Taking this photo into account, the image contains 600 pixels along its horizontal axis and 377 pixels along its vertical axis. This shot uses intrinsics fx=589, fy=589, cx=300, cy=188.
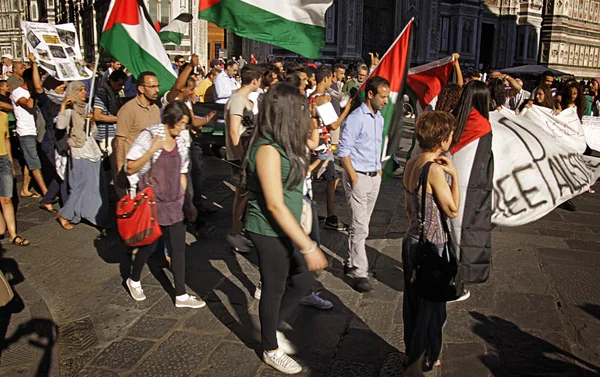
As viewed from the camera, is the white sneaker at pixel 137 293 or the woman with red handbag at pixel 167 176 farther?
the white sneaker at pixel 137 293

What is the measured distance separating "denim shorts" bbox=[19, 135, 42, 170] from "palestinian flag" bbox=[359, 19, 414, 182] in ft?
16.1

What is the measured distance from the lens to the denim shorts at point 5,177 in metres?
6.06

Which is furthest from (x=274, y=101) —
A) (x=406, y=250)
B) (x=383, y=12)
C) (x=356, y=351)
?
(x=383, y=12)

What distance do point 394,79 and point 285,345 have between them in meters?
2.66

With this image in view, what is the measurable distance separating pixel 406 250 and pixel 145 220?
2.06m

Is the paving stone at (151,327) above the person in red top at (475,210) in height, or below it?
below

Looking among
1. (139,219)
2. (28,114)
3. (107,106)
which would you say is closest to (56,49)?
(28,114)

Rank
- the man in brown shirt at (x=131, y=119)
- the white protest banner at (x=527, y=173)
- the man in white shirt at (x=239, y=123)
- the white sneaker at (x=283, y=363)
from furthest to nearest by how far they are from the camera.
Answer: the man in white shirt at (x=239, y=123) < the man in brown shirt at (x=131, y=119) < the white protest banner at (x=527, y=173) < the white sneaker at (x=283, y=363)

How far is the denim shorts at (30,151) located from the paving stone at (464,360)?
6098mm

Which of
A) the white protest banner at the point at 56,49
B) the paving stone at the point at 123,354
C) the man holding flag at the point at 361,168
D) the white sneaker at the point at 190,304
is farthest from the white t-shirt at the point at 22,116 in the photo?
the man holding flag at the point at 361,168

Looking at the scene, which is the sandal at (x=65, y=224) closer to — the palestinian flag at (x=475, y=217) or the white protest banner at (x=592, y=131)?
the palestinian flag at (x=475, y=217)

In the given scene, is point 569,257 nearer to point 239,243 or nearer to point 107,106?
point 239,243

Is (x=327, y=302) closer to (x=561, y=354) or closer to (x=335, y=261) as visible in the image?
(x=335, y=261)

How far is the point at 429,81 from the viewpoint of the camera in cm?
626
